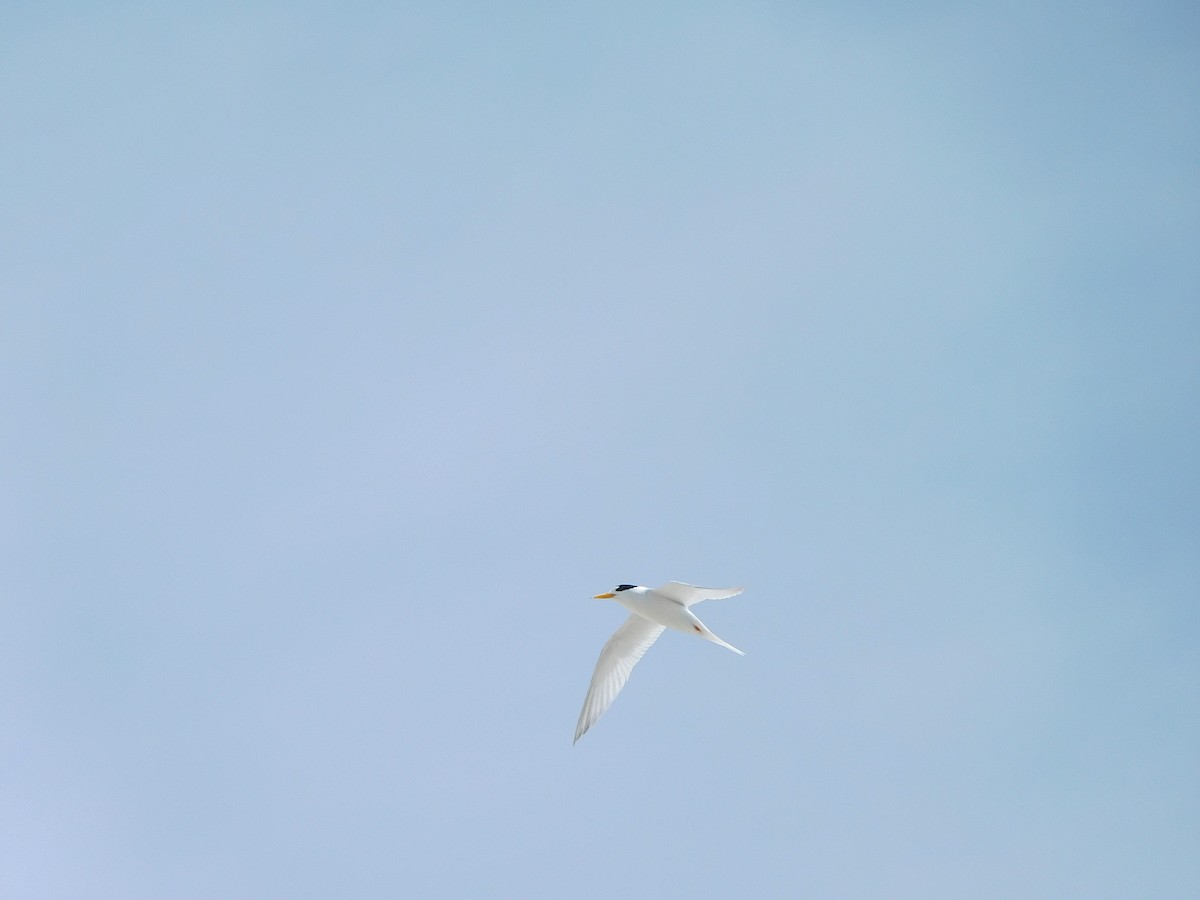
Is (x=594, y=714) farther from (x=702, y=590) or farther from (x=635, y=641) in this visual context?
(x=702, y=590)

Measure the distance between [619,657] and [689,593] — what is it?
314cm

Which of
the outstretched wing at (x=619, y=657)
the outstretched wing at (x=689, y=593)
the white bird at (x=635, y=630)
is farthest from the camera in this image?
the outstretched wing at (x=619, y=657)

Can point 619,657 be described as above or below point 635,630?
below

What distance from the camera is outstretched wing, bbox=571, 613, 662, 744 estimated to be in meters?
23.7

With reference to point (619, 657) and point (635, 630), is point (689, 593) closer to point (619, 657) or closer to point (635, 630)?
point (635, 630)

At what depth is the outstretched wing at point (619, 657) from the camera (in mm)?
23703

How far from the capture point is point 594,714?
2353 cm

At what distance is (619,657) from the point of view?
24.0m

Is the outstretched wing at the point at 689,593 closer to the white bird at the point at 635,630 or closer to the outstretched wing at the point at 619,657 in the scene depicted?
the white bird at the point at 635,630

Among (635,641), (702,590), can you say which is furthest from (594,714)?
(702,590)

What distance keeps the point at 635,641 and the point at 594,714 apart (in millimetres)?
1648

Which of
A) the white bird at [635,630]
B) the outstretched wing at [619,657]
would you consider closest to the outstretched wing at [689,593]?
the white bird at [635,630]

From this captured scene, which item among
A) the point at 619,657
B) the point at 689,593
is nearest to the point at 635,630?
the point at 619,657

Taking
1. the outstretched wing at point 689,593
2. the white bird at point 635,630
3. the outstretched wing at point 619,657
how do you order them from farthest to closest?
the outstretched wing at point 619,657 < the white bird at point 635,630 < the outstretched wing at point 689,593
